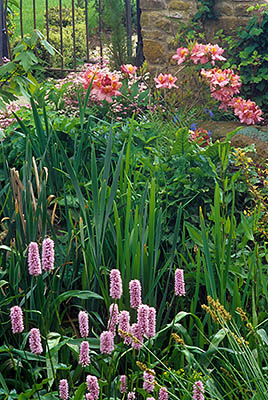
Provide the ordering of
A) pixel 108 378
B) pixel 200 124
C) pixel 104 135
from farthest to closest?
pixel 200 124 < pixel 104 135 < pixel 108 378

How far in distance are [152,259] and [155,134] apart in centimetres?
132

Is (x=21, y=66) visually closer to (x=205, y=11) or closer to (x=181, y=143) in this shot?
(x=181, y=143)

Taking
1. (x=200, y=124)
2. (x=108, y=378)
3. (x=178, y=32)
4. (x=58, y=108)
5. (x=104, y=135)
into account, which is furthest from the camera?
(x=178, y=32)

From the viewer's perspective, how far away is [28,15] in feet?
40.0

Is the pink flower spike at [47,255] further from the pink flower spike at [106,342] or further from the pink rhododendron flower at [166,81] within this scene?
the pink rhododendron flower at [166,81]

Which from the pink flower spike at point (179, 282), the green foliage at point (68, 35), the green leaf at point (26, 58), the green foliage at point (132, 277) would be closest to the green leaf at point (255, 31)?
the green foliage at point (132, 277)

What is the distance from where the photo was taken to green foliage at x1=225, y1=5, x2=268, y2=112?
5.07 metres

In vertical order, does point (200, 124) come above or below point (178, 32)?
below

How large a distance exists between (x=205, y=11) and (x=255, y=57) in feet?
2.73

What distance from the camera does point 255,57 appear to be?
506cm

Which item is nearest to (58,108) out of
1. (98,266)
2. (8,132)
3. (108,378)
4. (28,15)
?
(8,132)

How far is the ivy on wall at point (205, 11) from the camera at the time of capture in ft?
17.9

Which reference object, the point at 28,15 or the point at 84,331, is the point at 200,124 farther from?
the point at 28,15

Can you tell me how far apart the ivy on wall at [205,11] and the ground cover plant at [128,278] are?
108 inches
